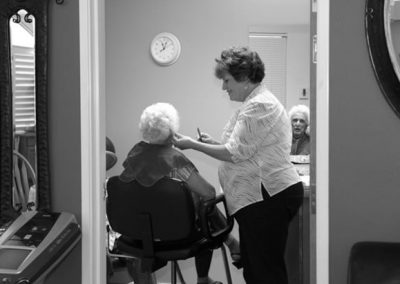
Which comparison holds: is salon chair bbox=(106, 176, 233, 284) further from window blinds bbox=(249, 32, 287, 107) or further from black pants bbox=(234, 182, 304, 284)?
window blinds bbox=(249, 32, 287, 107)

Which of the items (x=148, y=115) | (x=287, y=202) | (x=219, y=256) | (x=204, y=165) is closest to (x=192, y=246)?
(x=287, y=202)

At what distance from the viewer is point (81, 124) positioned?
68.4 inches

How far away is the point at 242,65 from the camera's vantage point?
7.47 ft

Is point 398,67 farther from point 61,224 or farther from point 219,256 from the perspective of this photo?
point 219,256

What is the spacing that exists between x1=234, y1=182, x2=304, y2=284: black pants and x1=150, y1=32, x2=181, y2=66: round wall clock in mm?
2184

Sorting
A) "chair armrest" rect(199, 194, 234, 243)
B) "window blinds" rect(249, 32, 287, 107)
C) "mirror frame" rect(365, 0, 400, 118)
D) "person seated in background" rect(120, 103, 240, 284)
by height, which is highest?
"window blinds" rect(249, 32, 287, 107)

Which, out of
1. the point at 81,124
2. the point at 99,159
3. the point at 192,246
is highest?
the point at 81,124

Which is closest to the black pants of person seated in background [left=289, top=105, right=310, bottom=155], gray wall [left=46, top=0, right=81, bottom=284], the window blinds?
gray wall [left=46, top=0, right=81, bottom=284]

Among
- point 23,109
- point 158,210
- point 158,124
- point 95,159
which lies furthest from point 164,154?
point 23,109

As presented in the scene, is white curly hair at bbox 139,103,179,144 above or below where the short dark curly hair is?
below

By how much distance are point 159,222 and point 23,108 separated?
917 mm

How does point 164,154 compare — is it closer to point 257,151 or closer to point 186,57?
point 257,151

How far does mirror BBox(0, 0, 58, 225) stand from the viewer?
1722 millimetres

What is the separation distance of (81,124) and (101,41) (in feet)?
0.99
